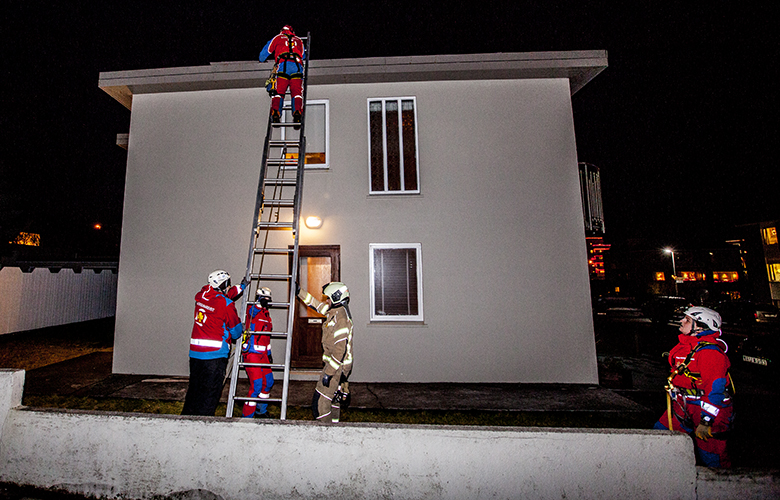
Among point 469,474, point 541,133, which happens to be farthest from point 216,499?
point 541,133

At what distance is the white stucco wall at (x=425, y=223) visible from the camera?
6.23m

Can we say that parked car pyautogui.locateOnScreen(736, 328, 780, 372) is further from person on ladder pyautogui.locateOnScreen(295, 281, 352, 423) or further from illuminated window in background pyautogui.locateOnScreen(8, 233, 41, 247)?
illuminated window in background pyautogui.locateOnScreen(8, 233, 41, 247)

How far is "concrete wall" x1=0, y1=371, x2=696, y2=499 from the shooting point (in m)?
2.61

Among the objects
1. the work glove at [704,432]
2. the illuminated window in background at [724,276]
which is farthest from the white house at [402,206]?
the illuminated window in background at [724,276]

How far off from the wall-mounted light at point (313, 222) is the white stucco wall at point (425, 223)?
0.16 m

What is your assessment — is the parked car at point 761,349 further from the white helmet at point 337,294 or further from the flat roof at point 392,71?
the white helmet at point 337,294

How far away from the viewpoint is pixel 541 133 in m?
6.62

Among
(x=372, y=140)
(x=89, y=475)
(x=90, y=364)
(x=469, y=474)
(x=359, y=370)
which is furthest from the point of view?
(x=90, y=364)

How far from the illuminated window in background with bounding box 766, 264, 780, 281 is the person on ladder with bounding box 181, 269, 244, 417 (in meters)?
37.3

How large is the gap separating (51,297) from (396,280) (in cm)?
1411

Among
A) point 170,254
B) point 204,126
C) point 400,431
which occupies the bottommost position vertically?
point 400,431

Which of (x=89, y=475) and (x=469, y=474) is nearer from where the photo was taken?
(x=469, y=474)

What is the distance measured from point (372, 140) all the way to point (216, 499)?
6091 mm

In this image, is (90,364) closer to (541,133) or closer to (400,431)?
(400,431)
